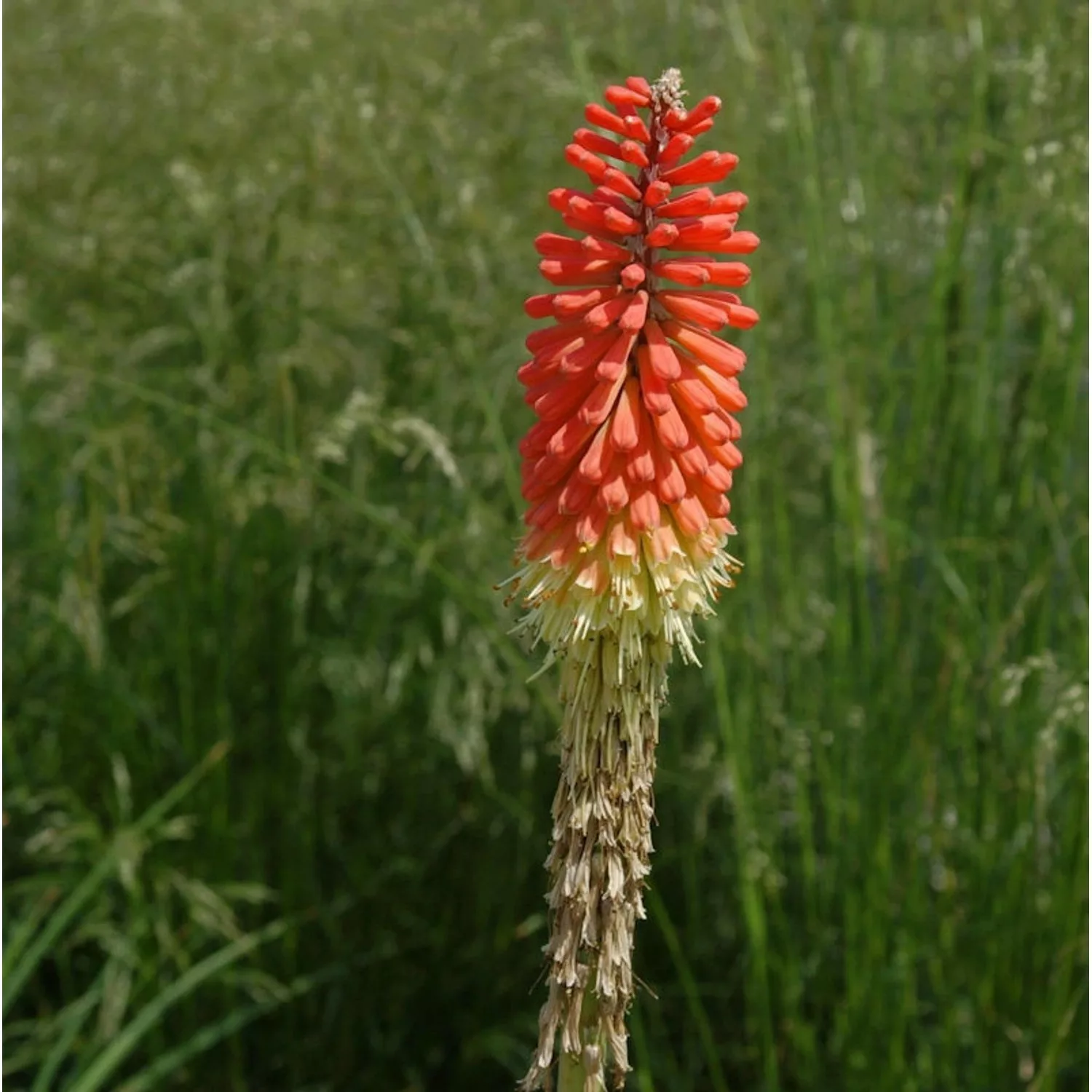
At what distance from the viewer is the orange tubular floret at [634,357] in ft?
4.77

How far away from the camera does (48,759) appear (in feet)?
12.1

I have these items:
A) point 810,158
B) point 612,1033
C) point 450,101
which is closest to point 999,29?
point 810,158

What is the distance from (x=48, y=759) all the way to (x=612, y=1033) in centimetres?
253

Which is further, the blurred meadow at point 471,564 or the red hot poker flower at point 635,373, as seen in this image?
the blurred meadow at point 471,564

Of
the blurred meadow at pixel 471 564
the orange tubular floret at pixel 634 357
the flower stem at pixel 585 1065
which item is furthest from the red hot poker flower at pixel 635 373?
the blurred meadow at pixel 471 564

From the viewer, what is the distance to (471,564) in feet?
11.1

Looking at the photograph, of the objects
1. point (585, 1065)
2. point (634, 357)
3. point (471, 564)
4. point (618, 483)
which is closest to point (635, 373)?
point (634, 357)

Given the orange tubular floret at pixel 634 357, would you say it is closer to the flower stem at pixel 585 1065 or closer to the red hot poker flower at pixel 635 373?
the red hot poker flower at pixel 635 373

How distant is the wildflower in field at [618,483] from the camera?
4.80 ft

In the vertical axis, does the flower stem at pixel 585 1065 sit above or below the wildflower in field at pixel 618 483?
below

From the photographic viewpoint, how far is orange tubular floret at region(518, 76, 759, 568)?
57.3 inches

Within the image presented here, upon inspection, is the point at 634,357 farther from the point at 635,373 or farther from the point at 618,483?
the point at 618,483

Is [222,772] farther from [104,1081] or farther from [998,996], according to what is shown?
[998,996]

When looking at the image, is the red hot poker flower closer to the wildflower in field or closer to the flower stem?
the wildflower in field
